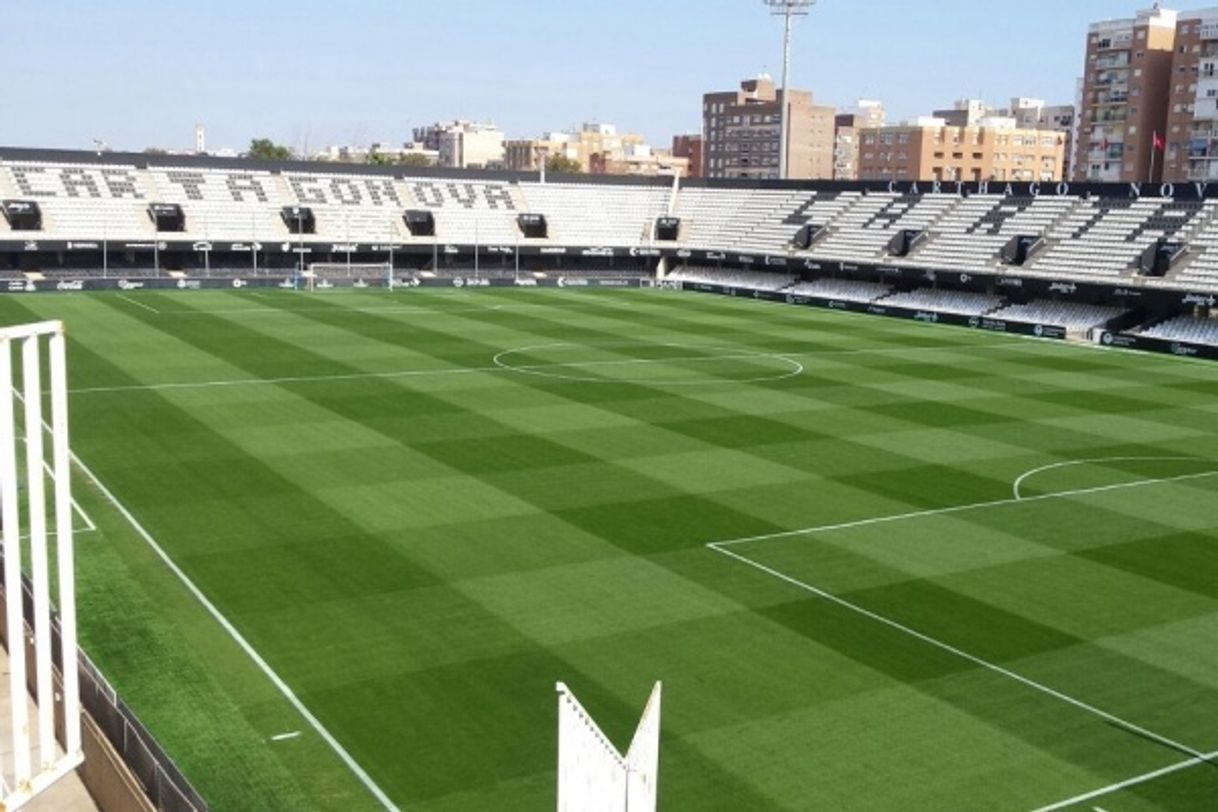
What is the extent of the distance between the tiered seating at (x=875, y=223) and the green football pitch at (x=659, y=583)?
3245cm

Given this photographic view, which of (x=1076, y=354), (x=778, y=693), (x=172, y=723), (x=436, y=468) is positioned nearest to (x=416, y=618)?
(x=172, y=723)

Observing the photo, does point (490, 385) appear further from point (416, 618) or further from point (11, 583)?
point (11, 583)

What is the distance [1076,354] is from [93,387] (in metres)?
37.4

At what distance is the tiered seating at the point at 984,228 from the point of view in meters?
64.9

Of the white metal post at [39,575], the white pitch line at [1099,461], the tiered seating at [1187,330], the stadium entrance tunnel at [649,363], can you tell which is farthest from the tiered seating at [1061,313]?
the white metal post at [39,575]

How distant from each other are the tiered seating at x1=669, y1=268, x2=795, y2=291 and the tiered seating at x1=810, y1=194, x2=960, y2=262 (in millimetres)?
3064

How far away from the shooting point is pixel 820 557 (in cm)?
2114

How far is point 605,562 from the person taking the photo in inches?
806

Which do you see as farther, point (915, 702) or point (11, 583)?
point (915, 702)

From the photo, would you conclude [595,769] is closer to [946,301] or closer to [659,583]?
[659,583]

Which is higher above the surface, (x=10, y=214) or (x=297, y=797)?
(x=10, y=214)

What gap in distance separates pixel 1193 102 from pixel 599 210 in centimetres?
7493

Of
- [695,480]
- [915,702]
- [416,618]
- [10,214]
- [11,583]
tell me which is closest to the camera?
[11,583]

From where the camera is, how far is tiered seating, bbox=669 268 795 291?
74.7m
